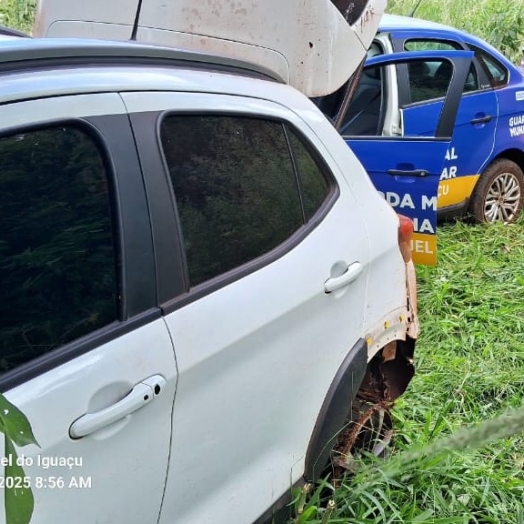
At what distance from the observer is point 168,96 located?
164 centimetres

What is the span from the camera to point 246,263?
1.78m

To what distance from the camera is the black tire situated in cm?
515

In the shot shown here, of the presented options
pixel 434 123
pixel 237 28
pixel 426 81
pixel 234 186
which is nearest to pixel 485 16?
pixel 426 81

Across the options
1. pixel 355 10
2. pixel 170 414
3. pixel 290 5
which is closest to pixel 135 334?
pixel 170 414

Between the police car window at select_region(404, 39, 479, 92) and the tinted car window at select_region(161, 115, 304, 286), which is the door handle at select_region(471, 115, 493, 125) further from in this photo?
the tinted car window at select_region(161, 115, 304, 286)

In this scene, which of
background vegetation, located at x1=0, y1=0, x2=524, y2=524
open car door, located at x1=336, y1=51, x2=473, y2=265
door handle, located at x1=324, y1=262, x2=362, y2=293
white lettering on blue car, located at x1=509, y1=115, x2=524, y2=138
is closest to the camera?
door handle, located at x1=324, y1=262, x2=362, y2=293

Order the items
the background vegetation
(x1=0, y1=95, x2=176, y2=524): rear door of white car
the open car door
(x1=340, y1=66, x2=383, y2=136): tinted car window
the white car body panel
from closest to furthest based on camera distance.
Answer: (x1=0, y1=95, x2=176, y2=524): rear door of white car < the background vegetation < the white car body panel < the open car door < (x1=340, y1=66, x2=383, y2=136): tinted car window

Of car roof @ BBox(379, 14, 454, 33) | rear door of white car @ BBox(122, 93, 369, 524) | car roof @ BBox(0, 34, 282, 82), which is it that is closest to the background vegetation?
rear door of white car @ BBox(122, 93, 369, 524)

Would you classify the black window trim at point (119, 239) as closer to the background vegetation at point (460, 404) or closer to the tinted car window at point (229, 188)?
the tinted car window at point (229, 188)

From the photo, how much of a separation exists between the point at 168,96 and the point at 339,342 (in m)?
0.92

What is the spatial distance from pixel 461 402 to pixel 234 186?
1.94 metres

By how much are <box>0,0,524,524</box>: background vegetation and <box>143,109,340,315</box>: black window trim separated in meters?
0.59

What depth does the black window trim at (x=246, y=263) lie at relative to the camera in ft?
5.13

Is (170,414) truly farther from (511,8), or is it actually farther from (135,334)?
(511,8)
